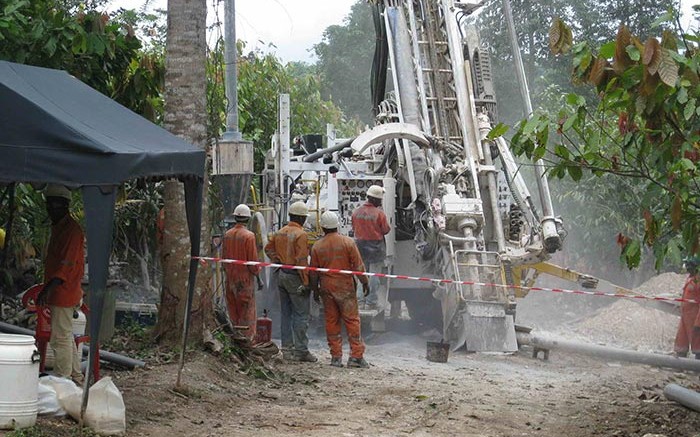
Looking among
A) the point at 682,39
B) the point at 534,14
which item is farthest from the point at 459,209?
the point at 534,14

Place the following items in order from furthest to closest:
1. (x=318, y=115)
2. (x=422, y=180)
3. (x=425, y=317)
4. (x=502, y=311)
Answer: (x=318, y=115) < (x=425, y=317) < (x=422, y=180) < (x=502, y=311)

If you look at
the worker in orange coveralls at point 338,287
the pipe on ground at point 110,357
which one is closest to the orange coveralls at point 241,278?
the worker in orange coveralls at point 338,287

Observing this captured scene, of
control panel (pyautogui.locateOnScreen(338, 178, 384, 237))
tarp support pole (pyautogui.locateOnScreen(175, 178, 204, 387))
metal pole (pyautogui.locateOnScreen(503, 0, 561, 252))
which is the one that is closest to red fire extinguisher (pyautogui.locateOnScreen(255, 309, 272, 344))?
control panel (pyautogui.locateOnScreen(338, 178, 384, 237))

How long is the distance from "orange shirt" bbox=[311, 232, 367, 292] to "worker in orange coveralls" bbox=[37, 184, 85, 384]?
4586 millimetres

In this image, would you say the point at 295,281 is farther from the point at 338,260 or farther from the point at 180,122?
the point at 180,122

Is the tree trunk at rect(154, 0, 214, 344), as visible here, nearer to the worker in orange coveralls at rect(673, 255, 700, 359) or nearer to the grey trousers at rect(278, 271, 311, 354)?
the grey trousers at rect(278, 271, 311, 354)

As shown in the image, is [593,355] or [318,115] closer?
[593,355]

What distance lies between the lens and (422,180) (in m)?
17.4

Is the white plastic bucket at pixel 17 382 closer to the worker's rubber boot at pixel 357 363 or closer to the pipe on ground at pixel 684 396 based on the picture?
the pipe on ground at pixel 684 396

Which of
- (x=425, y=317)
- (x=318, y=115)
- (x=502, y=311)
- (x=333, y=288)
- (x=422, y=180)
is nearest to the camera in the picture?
(x=333, y=288)

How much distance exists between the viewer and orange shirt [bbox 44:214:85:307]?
1002 centimetres

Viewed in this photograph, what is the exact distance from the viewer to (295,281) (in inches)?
579

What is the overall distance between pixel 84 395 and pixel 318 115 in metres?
22.6

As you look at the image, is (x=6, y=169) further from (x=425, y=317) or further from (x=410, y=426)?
(x=425, y=317)
